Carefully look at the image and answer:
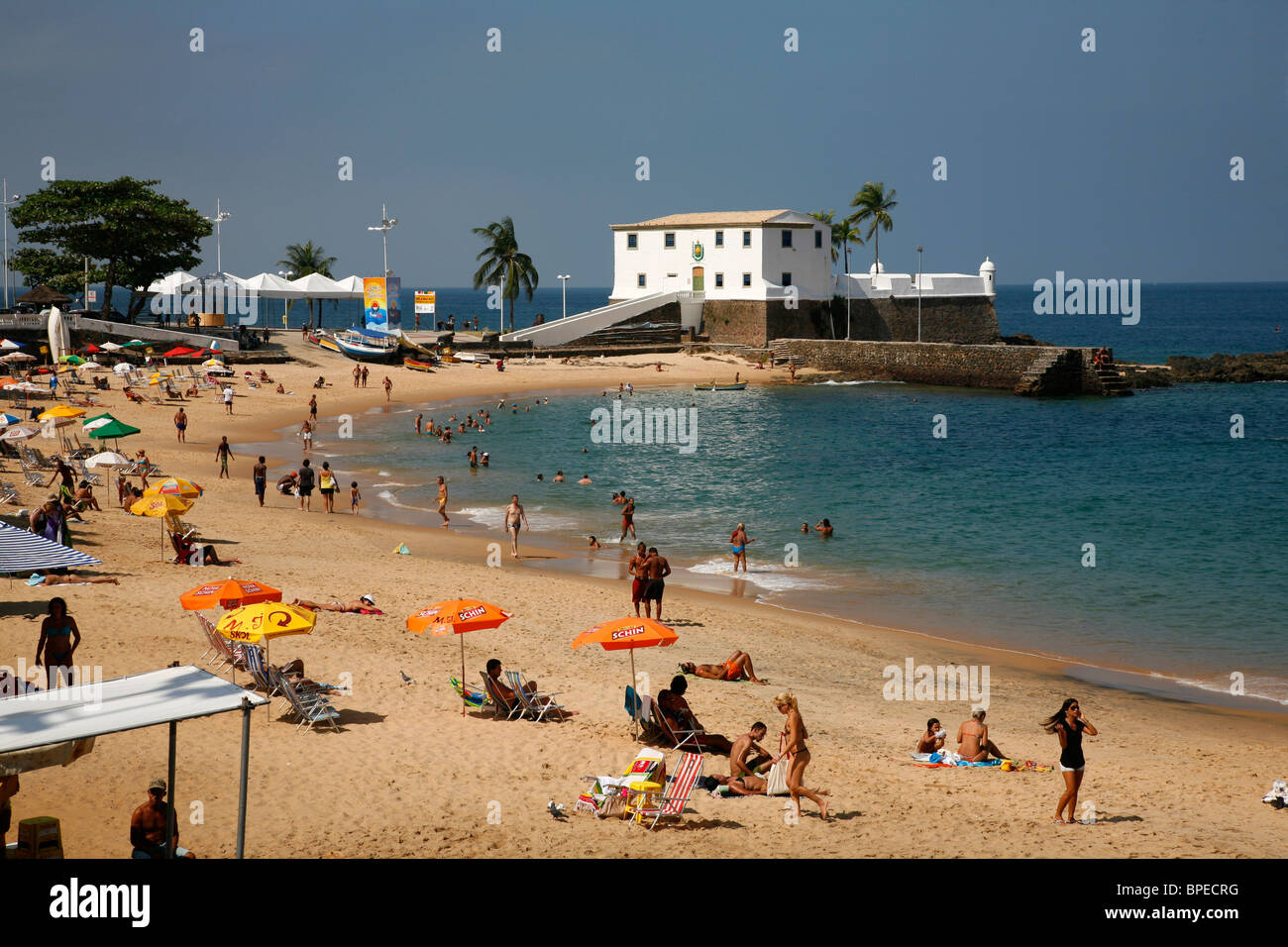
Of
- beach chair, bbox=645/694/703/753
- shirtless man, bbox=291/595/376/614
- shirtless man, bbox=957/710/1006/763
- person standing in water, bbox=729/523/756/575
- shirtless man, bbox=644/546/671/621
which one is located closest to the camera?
beach chair, bbox=645/694/703/753

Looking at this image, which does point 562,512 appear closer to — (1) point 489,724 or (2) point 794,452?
(2) point 794,452

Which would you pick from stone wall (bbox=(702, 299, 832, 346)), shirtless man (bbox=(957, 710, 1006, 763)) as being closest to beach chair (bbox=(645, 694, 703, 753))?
shirtless man (bbox=(957, 710, 1006, 763))

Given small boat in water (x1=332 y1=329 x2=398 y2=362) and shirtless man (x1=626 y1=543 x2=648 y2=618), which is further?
small boat in water (x1=332 y1=329 x2=398 y2=362)

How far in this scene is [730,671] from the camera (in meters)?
15.3

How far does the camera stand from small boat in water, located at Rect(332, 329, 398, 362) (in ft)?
197

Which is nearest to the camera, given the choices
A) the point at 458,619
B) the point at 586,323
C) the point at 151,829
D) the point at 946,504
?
the point at 151,829

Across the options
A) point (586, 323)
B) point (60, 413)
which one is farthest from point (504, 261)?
point (60, 413)

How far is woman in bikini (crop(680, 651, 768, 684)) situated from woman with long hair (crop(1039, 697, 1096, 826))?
553cm

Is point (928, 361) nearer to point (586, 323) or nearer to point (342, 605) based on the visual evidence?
point (586, 323)

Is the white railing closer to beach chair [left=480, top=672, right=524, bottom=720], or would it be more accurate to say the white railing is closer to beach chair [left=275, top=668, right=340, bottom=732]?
beach chair [left=480, top=672, right=524, bottom=720]

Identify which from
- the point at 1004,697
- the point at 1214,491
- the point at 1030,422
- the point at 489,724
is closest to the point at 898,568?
the point at 1004,697

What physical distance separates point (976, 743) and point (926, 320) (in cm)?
6790

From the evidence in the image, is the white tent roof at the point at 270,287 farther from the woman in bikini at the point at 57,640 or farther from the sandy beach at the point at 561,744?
the woman in bikini at the point at 57,640

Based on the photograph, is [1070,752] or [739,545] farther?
[739,545]
